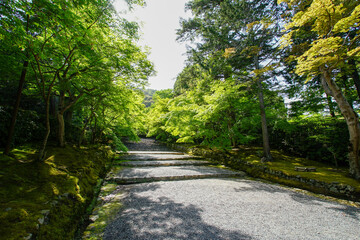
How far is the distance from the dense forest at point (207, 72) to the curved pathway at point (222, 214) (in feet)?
7.79

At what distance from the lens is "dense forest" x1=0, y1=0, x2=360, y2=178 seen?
10.7 ft

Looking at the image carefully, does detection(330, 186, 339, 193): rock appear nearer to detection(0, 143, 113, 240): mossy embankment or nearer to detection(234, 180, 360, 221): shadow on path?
detection(234, 180, 360, 221): shadow on path

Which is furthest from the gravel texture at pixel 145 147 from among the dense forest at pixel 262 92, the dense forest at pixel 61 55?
the dense forest at pixel 61 55

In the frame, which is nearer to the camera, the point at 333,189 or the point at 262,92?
the point at 333,189

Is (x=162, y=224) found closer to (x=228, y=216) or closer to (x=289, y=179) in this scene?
(x=228, y=216)

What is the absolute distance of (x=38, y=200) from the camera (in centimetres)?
228

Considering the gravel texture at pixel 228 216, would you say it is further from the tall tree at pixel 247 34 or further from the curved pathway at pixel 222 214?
the tall tree at pixel 247 34

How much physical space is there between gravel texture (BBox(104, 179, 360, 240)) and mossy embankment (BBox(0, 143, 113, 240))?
→ 74cm

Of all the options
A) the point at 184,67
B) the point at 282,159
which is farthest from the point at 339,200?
the point at 184,67

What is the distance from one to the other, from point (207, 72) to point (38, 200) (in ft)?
29.8

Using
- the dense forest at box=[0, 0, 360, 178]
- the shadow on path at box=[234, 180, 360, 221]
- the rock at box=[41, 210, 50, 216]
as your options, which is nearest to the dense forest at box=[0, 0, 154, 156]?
the dense forest at box=[0, 0, 360, 178]

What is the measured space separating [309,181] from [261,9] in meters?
7.63

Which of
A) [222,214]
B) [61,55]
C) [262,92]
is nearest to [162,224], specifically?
[222,214]

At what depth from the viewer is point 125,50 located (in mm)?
4285
